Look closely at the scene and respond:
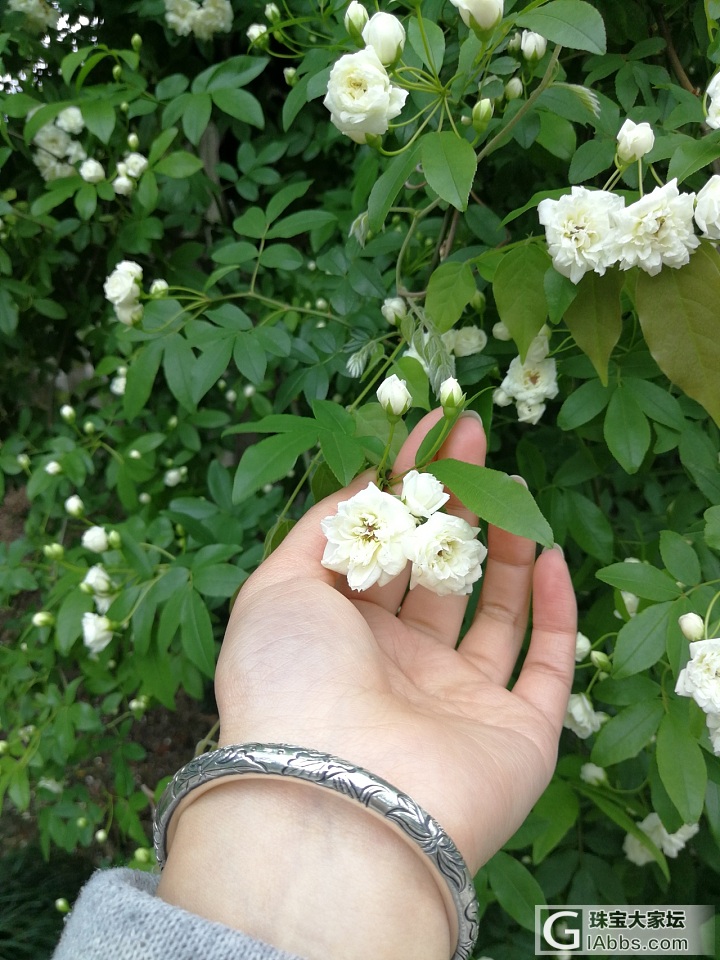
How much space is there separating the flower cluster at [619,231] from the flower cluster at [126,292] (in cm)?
84

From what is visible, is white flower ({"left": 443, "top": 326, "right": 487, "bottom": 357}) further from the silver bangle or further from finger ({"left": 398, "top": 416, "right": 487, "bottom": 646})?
the silver bangle

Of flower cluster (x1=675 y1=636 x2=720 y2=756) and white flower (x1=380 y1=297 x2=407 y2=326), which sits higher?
white flower (x1=380 y1=297 x2=407 y2=326)

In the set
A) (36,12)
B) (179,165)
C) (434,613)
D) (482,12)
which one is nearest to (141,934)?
(434,613)

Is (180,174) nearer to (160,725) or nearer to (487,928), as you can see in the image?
(487,928)

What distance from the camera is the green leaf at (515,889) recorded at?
3.83ft

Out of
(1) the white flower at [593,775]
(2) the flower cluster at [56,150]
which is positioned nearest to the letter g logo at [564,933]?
(1) the white flower at [593,775]

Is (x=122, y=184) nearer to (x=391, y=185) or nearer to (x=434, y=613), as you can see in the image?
(x=391, y=185)

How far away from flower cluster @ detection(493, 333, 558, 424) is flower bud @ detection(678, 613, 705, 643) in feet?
1.27

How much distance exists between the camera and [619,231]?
31.2 inches

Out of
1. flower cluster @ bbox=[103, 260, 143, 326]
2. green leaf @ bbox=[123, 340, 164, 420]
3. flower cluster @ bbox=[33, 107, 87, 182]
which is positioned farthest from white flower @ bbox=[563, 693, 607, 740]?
flower cluster @ bbox=[33, 107, 87, 182]

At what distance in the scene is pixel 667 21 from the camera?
120cm

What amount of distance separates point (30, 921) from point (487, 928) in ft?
4.95

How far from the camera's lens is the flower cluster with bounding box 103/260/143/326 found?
4.35 feet

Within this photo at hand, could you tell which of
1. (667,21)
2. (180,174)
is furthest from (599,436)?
(180,174)
